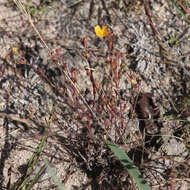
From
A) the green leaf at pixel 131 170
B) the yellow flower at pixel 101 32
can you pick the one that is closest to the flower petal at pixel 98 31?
the yellow flower at pixel 101 32

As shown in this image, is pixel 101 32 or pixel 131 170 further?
pixel 101 32

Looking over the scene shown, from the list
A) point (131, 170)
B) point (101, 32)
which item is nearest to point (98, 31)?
point (101, 32)

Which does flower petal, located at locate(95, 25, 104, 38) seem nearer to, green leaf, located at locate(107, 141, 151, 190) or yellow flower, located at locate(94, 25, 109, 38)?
yellow flower, located at locate(94, 25, 109, 38)

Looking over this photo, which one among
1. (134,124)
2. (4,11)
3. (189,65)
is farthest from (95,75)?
(4,11)

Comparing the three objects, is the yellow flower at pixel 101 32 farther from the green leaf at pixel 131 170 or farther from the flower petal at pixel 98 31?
the green leaf at pixel 131 170

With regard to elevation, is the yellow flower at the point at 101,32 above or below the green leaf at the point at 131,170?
above

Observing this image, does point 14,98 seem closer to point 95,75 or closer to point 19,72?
point 19,72

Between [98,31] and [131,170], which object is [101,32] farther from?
[131,170]

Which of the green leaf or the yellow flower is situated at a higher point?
the yellow flower

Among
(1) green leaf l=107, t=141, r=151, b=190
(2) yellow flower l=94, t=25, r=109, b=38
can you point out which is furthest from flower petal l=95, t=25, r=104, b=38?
(1) green leaf l=107, t=141, r=151, b=190

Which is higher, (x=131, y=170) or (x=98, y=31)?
(x=98, y=31)

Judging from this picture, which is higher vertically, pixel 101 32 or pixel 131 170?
pixel 101 32

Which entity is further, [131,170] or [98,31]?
[98,31]
